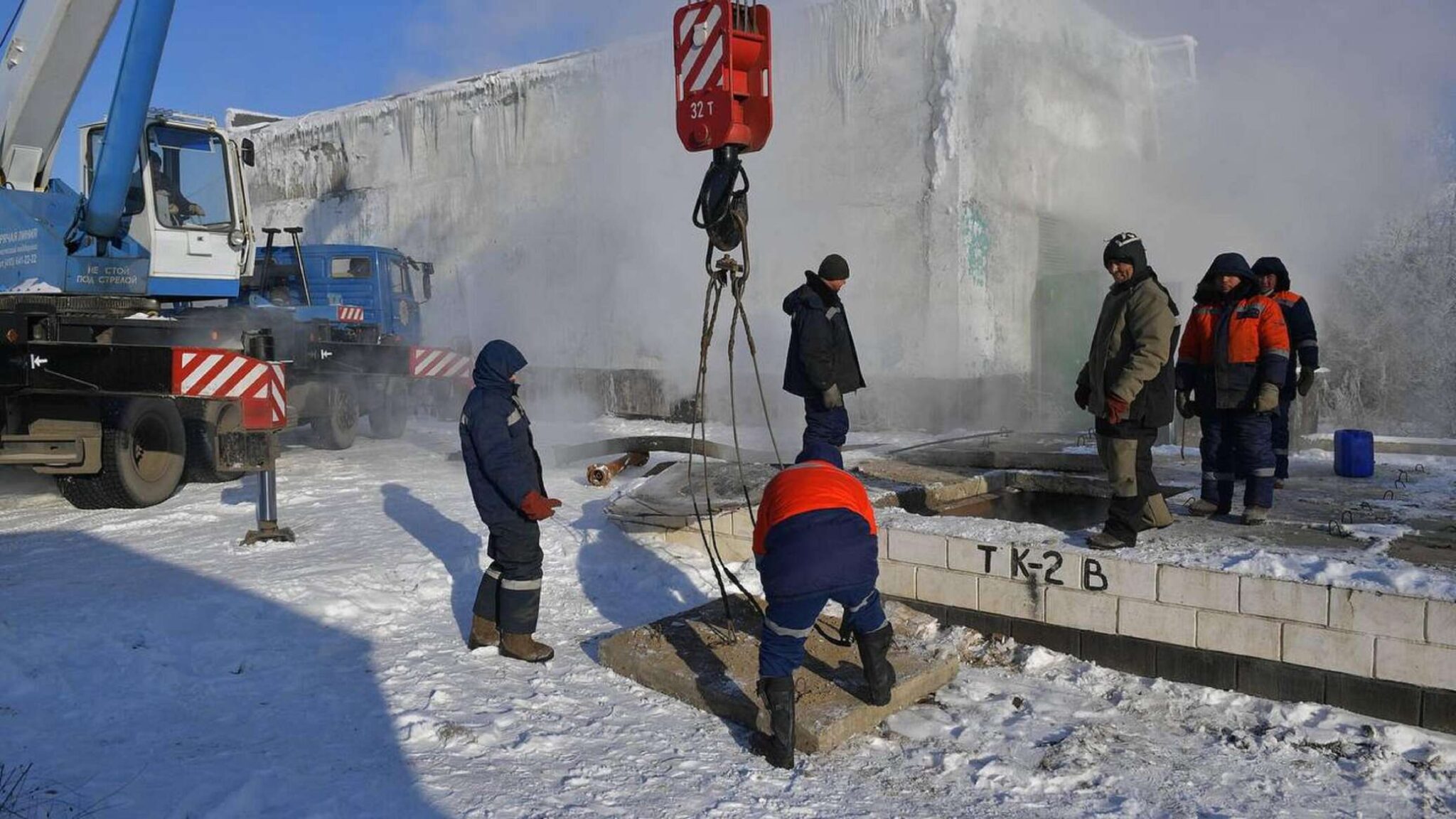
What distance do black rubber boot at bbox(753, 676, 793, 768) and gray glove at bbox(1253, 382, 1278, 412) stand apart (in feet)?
10.4

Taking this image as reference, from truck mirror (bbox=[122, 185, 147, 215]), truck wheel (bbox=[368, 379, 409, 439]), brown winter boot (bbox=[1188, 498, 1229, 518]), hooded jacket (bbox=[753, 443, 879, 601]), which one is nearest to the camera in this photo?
hooded jacket (bbox=[753, 443, 879, 601])

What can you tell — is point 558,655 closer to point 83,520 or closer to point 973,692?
point 973,692

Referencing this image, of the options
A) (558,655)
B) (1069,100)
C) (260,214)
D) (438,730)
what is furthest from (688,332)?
(260,214)

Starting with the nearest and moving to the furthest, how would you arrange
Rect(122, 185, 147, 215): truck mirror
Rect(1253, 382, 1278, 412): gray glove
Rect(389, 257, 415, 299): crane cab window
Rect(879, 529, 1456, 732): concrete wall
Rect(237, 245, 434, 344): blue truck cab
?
Rect(879, 529, 1456, 732): concrete wall → Rect(1253, 382, 1278, 412): gray glove → Rect(122, 185, 147, 215): truck mirror → Rect(237, 245, 434, 344): blue truck cab → Rect(389, 257, 415, 299): crane cab window

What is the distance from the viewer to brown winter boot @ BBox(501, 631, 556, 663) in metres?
4.65

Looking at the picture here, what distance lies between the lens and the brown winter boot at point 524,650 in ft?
15.3

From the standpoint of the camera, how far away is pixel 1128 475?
4625mm

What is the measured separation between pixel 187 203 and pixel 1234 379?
8.67 meters

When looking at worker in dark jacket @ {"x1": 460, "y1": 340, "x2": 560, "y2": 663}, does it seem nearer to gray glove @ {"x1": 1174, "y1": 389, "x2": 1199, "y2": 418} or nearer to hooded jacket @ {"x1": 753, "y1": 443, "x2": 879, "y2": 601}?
A: hooded jacket @ {"x1": 753, "y1": 443, "x2": 879, "y2": 601}

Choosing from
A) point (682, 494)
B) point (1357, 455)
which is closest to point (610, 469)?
point (682, 494)

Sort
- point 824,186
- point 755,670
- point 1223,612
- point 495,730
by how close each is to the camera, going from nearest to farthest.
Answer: point 495,730
point 1223,612
point 755,670
point 824,186

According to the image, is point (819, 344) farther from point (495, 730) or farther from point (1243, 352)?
point (495, 730)

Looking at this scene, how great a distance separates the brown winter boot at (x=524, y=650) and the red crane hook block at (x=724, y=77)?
258cm

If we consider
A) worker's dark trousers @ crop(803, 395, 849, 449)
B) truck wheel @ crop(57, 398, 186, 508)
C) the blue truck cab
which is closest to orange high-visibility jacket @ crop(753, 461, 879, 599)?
worker's dark trousers @ crop(803, 395, 849, 449)
